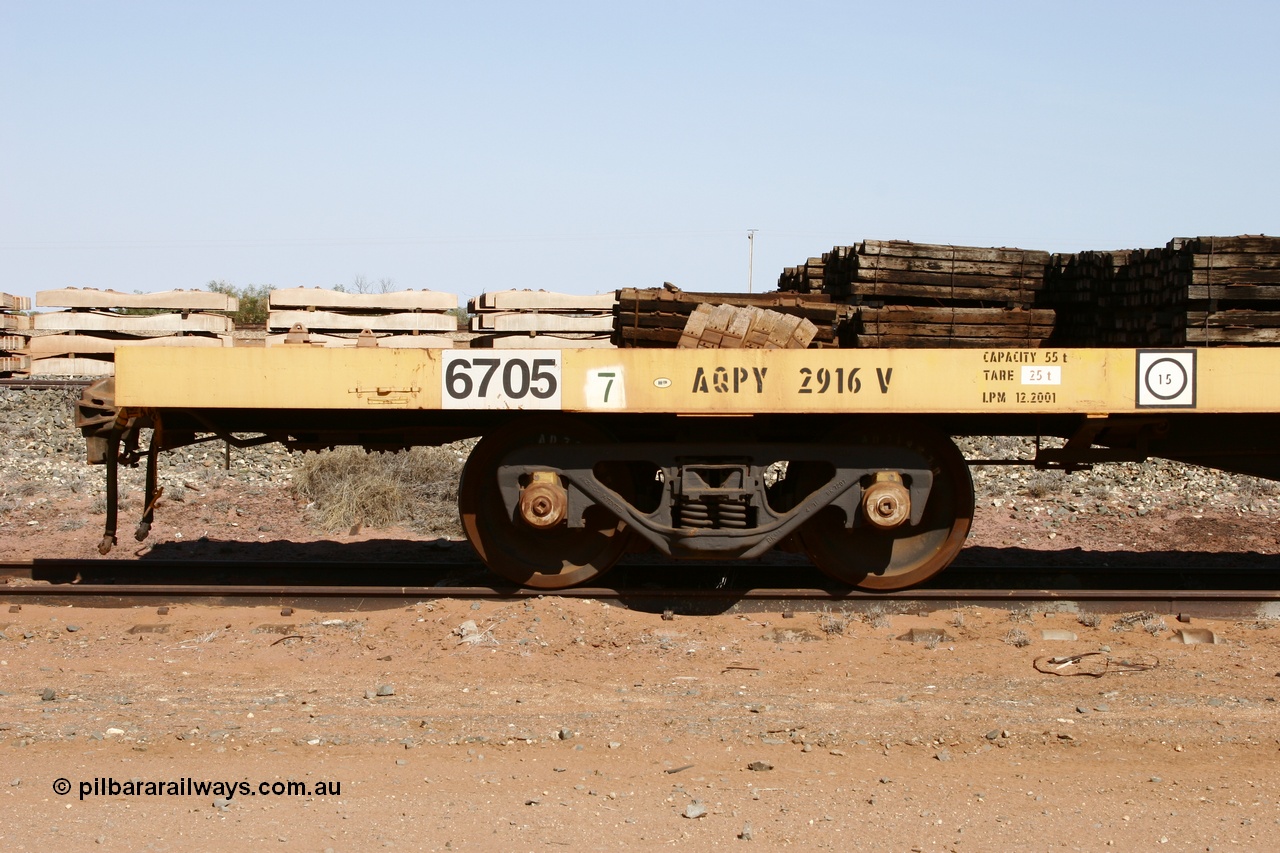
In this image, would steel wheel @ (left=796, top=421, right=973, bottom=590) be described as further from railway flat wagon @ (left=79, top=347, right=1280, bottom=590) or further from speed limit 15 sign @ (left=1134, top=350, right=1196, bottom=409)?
speed limit 15 sign @ (left=1134, top=350, right=1196, bottom=409)

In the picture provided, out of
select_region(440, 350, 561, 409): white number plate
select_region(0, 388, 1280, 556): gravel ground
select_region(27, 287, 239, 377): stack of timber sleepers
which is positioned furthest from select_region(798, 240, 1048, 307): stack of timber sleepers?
select_region(27, 287, 239, 377): stack of timber sleepers

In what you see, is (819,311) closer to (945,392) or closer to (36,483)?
(945,392)

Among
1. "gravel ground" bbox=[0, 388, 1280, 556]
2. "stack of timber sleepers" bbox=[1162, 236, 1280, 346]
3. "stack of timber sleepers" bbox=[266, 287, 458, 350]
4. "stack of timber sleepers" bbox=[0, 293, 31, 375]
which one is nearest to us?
"stack of timber sleepers" bbox=[1162, 236, 1280, 346]

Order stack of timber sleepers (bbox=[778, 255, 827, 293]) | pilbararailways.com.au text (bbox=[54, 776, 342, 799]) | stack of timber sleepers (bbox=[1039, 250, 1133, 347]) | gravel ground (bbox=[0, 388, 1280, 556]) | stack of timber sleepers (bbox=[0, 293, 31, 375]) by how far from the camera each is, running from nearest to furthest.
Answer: pilbararailways.com.au text (bbox=[54, 776, 342, 799]), stack of timber sleepers (bbox=[1039, 250, 1133, 347]), stack of timber sleepers (bbox=[778, 255, 827, 293]), gravel ground (bbox=[0, 388, 1280, 556]), stack of timber sleepers (bbox=[0, 293, 31, 375])

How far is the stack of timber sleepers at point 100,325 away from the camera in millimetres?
21172

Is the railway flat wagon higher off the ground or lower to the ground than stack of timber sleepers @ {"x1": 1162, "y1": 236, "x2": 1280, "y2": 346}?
lower

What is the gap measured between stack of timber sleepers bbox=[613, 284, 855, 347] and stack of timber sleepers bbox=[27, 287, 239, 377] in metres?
15.2

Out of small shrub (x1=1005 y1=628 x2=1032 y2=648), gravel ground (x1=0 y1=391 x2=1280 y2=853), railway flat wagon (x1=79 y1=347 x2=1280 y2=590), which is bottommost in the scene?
gravel ground (x1=0 y1=391 x2=1280 y2=853)

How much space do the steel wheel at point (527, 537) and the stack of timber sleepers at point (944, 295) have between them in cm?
210

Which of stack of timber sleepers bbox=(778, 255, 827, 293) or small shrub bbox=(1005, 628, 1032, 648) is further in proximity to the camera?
stack of timber sleepers bbox=(778, 255, 827, 293)

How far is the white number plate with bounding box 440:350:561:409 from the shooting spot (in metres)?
7.37

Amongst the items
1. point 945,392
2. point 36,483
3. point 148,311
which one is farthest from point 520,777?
point 148,311

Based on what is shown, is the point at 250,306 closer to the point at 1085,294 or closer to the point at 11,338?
the point at 11,338

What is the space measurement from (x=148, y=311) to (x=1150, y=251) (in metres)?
22.4
